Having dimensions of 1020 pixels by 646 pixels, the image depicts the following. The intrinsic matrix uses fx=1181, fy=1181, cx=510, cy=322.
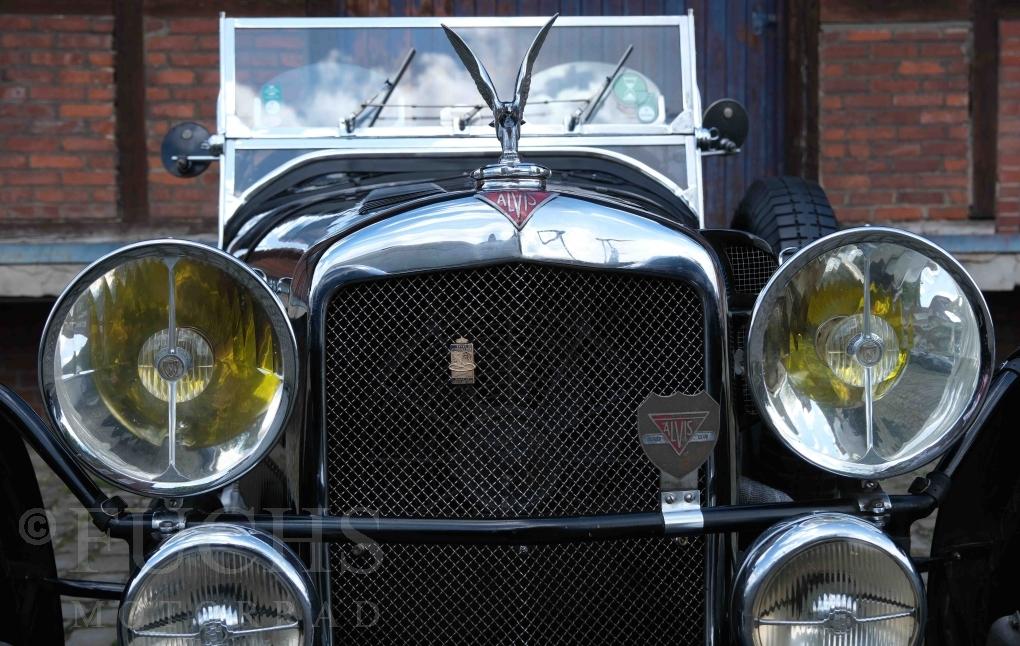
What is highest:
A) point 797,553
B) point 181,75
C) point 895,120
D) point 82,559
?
point 181,75

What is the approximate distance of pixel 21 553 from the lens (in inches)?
84.4

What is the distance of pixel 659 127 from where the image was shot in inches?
120

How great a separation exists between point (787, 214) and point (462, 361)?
4.05ft

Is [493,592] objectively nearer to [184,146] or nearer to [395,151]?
[395,151]

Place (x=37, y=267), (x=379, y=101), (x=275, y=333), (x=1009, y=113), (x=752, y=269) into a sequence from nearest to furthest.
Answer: (x=275, y=333) → (x=752, y=269) → (x=379, y=101) → (x=37, y=267) → (x=1009, y=113)

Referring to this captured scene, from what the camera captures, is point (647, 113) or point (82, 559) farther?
point (82, 559)

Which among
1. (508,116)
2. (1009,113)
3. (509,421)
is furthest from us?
(1009,113)

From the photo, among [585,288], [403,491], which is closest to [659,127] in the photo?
[585,288]

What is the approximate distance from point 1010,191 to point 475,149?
3.75 meters

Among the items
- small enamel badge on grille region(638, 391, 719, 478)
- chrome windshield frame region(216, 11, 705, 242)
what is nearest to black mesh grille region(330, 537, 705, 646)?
small enamel badge on grille region(638, 391, 719, 478)

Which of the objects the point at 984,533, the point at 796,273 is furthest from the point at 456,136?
the point at 984,533

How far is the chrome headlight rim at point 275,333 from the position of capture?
1.77m

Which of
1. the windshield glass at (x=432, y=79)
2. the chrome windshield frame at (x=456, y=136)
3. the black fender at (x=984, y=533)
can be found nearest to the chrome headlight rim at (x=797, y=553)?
the black fender at (x=984, y=533)

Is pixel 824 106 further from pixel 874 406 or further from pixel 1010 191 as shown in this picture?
pixel 874 406
